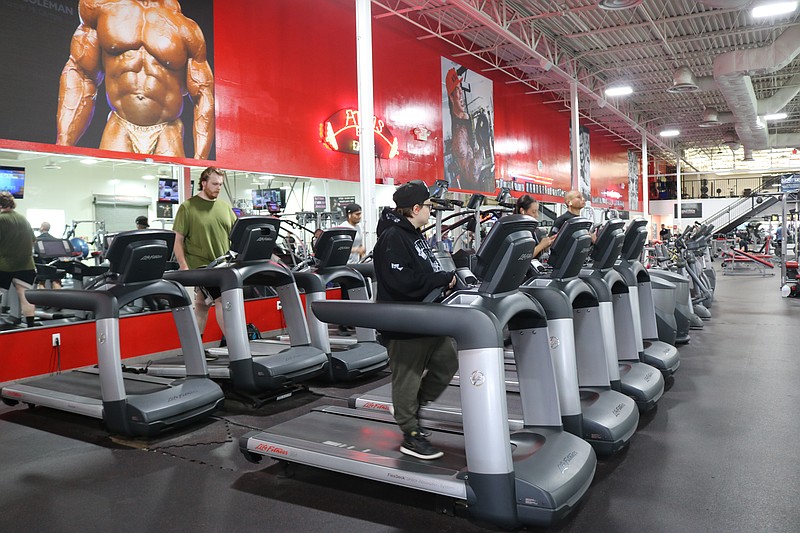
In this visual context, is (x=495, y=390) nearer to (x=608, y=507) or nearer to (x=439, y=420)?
(x=608, y=507)

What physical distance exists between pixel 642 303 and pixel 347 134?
6.26m

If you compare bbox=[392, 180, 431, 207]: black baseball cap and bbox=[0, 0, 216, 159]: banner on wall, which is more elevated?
bbox=[0, 0, 216, 159]: banner on wall

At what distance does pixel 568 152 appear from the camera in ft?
64.0

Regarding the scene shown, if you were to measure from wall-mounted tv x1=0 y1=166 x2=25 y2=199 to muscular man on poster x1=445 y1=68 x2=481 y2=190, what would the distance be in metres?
8.72

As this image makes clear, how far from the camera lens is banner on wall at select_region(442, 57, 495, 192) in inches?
499

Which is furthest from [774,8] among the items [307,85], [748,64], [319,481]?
[319,481]

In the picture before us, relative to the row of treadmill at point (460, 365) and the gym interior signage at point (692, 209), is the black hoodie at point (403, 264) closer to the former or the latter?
the row of treadmill at point (460, 365)

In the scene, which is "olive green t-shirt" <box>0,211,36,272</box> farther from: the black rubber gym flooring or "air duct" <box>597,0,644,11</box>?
"air duct" <box>597,0,644,11</box>

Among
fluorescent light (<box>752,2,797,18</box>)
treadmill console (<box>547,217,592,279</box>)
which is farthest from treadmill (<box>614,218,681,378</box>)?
fluorescent light (<box>752,2,797,18</box>)

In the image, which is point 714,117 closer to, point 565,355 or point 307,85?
point 307,85

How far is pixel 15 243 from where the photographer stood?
5344mm

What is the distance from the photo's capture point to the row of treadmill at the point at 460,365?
2.36 meters

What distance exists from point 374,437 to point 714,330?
5.60m

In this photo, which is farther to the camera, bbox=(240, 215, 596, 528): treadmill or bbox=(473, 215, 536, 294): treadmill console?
bbox=(473, 215, 536, 294): treadmill console
